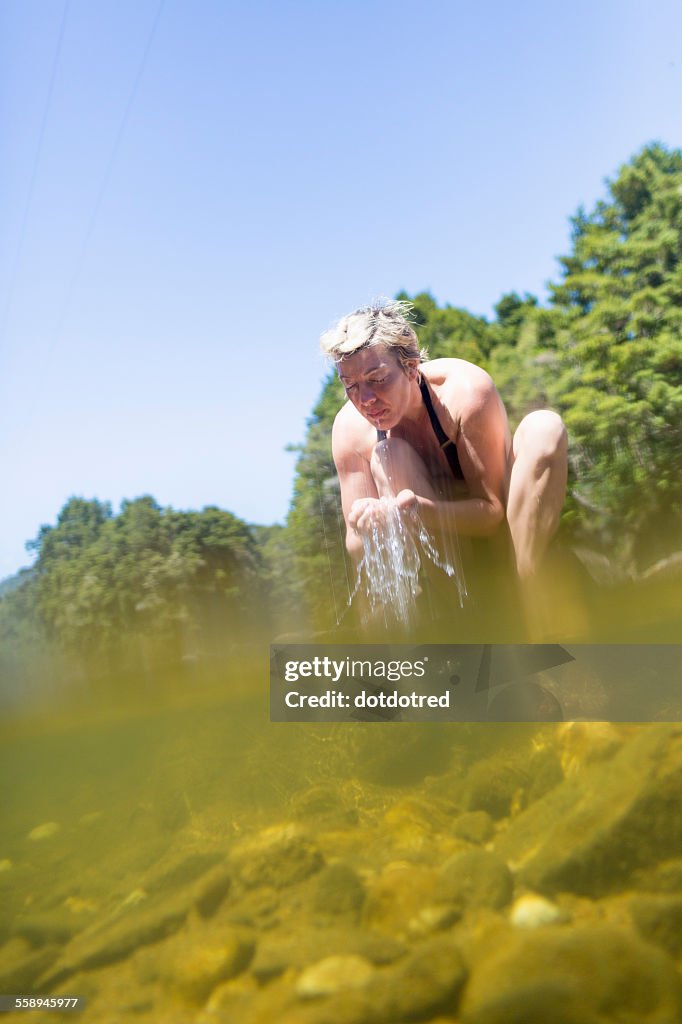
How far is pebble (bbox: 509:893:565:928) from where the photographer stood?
0.96 m

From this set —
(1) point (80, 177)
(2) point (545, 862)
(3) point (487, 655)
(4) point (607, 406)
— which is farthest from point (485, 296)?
(2) point (545, 862)

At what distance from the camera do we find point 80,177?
1569mm

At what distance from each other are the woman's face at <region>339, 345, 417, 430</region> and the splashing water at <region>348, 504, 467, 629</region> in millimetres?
148

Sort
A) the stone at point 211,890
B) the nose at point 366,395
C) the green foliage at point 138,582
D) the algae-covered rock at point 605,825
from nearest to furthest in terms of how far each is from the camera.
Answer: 1. the algae-covered rock at point 605,825
2. the stone at point 211,890
3. the nose at point 366,395
4. the green foliage at point 138,582

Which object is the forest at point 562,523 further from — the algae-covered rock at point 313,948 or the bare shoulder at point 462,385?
the algae-covered rock at point 313,948

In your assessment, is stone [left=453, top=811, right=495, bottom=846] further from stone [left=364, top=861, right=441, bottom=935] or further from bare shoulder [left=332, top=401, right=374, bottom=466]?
bare shoulder [left=332, top=401, right=374, bottom=466]

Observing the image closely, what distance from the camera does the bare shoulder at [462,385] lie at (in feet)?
4.00

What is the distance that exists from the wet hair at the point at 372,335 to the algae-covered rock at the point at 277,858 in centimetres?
71

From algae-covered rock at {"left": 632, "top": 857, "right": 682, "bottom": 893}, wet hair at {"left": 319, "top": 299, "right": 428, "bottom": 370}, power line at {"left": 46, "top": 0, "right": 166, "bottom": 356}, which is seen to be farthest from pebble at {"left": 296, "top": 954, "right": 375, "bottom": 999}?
power line at {"left": 46, "top": 0, "right": 166, "bottom": 356}

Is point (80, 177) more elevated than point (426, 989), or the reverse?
point (80, 177)

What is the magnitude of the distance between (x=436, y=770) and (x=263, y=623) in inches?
16.9

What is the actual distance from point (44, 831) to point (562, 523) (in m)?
1.04

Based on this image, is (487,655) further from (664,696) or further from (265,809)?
(265,809)

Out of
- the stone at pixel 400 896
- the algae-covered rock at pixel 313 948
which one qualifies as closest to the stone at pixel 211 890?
the algae-covered rock at pixel 313 948
